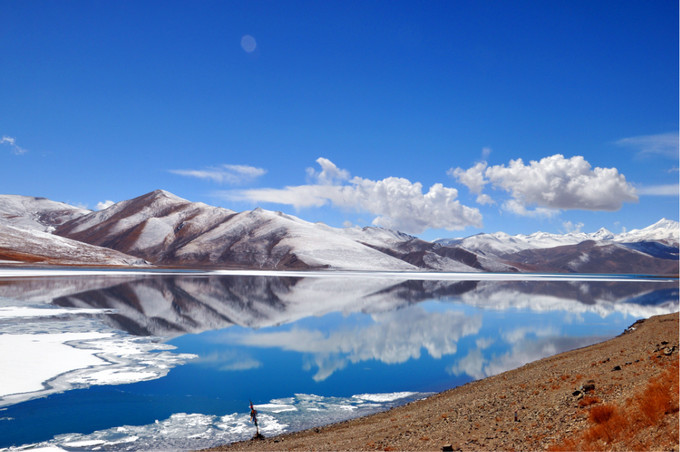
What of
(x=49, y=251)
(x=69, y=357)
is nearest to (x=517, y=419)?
(x=69, y=357)

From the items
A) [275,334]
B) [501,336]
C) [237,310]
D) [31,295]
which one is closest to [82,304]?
[31,295]

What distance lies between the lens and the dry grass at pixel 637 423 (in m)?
9.30

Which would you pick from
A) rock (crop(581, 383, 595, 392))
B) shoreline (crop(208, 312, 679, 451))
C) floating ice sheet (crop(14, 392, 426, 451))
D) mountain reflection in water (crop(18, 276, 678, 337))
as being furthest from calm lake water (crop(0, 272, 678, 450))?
rock (crop(581, 383, 595, 392))

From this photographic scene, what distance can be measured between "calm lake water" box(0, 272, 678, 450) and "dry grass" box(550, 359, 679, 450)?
10027 millimetres

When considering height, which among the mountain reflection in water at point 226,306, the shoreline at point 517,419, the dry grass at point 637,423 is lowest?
the mountain reflection in water at point 226,306

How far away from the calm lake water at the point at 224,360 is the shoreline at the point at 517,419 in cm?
257

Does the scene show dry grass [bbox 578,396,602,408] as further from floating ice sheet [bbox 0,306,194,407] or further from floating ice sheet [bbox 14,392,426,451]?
floating ice sheet [bbox 0,306,194,407]

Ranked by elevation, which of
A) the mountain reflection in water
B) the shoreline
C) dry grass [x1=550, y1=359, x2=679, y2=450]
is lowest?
the mountain reflection in water

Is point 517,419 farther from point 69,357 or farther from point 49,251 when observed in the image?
point 49,251

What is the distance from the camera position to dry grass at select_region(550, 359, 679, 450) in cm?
930

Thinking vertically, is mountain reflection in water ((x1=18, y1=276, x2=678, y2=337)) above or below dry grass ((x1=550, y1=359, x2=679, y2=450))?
below

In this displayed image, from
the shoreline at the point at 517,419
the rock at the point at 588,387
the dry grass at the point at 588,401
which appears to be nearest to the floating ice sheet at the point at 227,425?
the shoreline at the point at 517,419

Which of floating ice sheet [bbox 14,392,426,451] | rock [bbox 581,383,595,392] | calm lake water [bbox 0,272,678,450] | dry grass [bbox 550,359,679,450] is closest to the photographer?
dry grass [bbox 550,359,679,450]

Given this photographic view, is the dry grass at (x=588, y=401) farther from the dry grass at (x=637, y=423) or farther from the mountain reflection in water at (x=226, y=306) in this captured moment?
the mountain reflection in water at (x=226, y=306)
